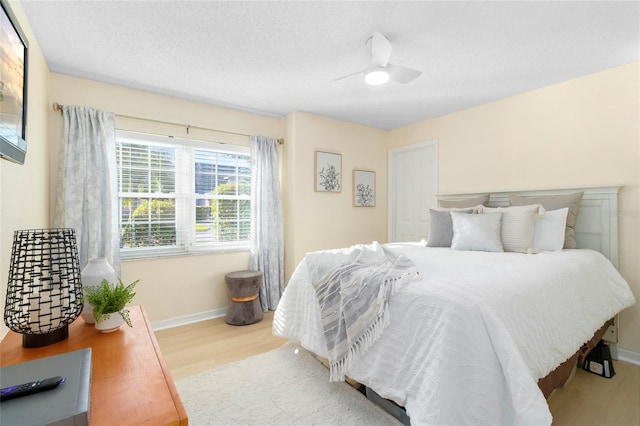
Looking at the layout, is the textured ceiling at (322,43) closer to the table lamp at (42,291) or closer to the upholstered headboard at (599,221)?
the upholstered headboard at (599,221)

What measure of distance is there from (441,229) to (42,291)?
2897 mm

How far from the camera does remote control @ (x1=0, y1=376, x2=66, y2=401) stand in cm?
70

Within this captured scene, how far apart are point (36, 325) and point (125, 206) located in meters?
2.18

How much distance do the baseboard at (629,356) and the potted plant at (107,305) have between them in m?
3.58

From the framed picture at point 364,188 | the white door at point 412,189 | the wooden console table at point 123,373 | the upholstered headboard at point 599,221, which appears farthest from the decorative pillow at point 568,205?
the wooden console table at point 123,373

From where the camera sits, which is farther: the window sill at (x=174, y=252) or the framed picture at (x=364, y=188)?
the framed picture at (x=364, y=188)

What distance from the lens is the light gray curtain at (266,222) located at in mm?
3637

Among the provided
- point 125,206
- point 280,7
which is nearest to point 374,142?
point 280,7

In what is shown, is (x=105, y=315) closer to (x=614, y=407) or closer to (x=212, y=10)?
(x=212, y=10)

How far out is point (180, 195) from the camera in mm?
3268

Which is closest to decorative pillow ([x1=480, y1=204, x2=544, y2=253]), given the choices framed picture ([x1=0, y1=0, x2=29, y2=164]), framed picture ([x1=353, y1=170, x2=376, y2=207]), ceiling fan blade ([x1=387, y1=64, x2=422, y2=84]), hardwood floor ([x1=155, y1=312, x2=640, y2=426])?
hardwood floor ([x1=155, y1=312, x2=640, y2=426])

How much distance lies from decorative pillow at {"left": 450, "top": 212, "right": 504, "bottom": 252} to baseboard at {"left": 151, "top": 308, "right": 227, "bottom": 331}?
2.62 metres

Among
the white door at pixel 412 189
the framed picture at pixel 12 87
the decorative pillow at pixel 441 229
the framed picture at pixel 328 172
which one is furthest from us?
the white door at pixel 412 189

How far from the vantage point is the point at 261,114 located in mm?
3775
